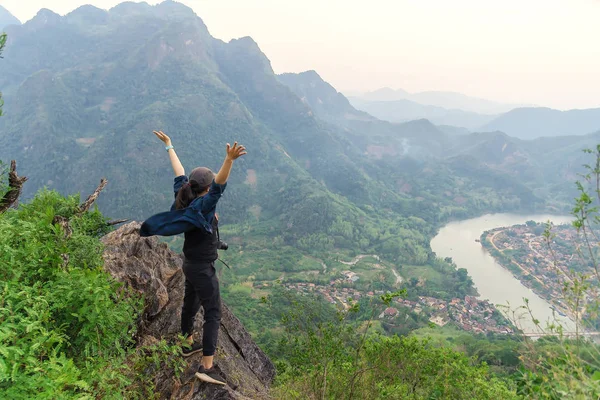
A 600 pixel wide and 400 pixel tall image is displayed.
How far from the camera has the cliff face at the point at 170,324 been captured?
344 cm

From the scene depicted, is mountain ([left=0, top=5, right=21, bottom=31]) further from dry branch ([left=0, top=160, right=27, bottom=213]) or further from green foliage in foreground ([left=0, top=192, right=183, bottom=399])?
green foliage in foreground ([left=0, top=192, right=183, bottom=399])

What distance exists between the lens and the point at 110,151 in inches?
3061

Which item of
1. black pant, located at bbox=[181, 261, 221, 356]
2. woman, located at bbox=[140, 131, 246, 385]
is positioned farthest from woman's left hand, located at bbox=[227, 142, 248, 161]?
black pant, located at bbox=[181, 261, 221, 356]

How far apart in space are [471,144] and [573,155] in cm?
3702

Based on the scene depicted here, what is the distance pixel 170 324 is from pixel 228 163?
3.03m

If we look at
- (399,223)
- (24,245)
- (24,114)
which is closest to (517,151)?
(399,223)

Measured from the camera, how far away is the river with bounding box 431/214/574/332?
41281mm

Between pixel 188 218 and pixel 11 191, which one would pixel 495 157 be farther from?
pixel 11 191

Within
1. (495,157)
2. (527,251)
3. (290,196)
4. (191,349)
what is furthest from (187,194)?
(495,157)

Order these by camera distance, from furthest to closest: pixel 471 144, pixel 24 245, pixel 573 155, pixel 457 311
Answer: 1. pixel 471 144
2. pixel 573 155
3. pixel 457 311
4. pixel 24 245

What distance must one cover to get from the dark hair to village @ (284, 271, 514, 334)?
33866 mm

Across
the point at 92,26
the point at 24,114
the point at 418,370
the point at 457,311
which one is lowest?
the point at 457,311

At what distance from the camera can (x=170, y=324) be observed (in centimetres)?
450

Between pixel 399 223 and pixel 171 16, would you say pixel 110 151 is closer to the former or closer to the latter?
pixel 399 223
